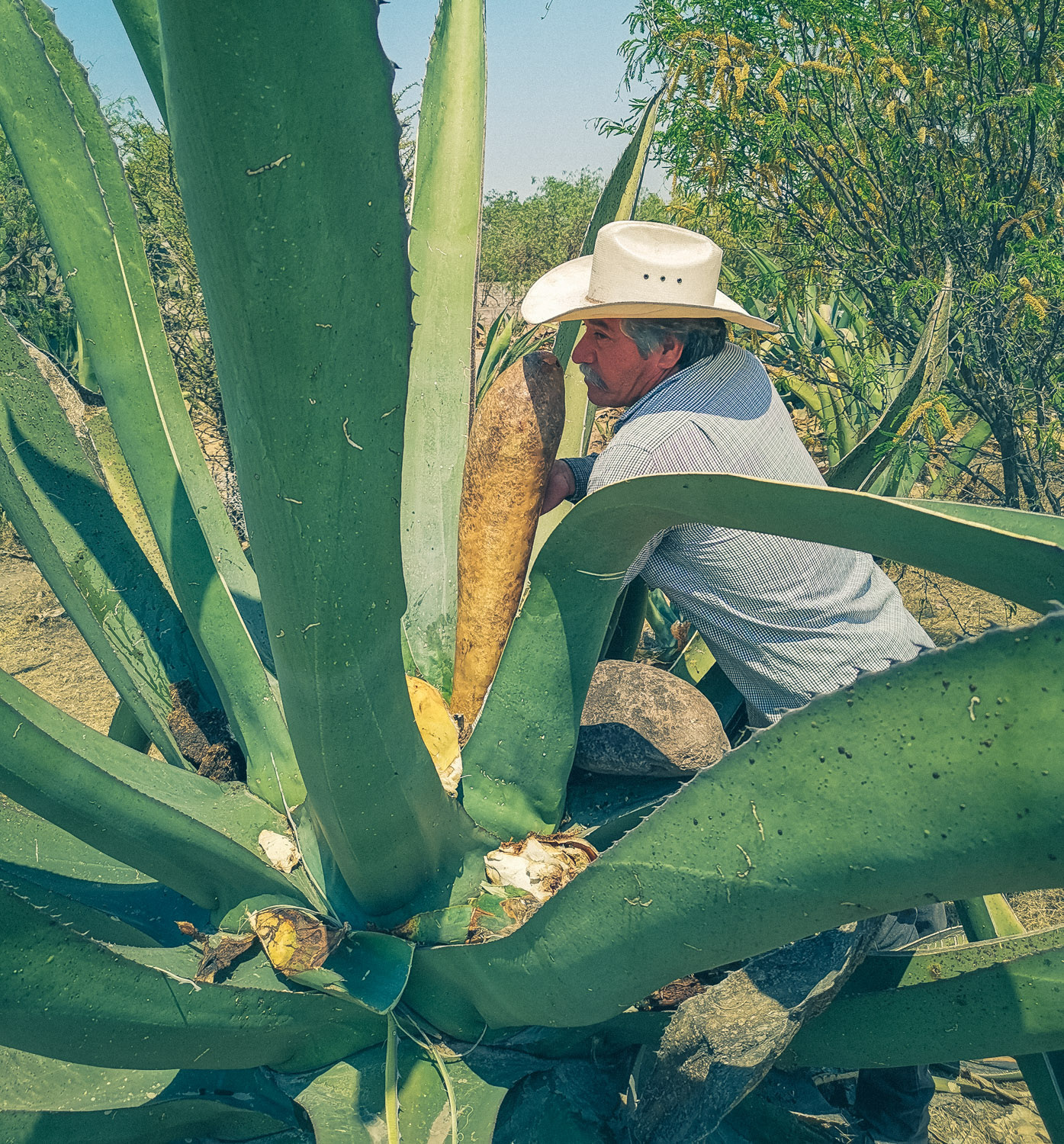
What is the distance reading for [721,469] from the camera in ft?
5.34

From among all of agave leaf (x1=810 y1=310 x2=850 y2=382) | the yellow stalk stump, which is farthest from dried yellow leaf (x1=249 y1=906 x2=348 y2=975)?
agave leaf (x1=810 y1=310 x2=850 y2=382)

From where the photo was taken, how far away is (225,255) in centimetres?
70

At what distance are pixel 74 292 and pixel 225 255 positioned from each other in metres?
1.00

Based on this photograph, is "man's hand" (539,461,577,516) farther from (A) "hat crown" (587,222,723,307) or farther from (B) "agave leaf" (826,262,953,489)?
(B) "agave leaf" (826,262,953,489)

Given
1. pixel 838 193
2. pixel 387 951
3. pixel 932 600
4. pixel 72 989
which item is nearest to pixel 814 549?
pixel 387 951

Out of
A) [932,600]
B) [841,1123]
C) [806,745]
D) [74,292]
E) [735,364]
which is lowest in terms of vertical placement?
[932,600]

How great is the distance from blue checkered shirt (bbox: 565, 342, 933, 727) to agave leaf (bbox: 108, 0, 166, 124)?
94 centimetres

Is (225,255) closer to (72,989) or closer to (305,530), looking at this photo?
(305,530)

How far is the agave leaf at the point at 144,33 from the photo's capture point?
54.5 inches

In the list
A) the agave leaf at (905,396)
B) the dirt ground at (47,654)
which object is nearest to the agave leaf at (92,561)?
the agave leaf at (905,396)

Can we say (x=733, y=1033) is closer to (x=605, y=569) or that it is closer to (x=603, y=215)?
(x=605, y=569)

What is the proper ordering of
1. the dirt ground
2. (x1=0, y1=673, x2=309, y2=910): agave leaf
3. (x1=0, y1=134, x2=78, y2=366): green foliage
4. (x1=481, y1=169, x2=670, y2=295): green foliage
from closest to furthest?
1. (x1=0, y1=673, x2=309, y2=910): agave leaf
2. the dirt ground
3. (x1=0, y1=134, x2=78, y2=366): green foliage
4. (x1=481, y1=169, x2=670, y2=295): green foliage

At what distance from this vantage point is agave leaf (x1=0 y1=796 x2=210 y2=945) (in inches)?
61.4

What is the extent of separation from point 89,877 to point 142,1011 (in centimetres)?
71
